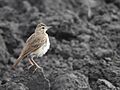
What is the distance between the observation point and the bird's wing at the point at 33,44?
12953mm

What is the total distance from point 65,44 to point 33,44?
4.28 meters

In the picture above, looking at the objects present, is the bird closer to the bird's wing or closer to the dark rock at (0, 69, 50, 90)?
the bird's wing

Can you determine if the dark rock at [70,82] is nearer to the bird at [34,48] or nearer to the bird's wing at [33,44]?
the bird at [34,48]

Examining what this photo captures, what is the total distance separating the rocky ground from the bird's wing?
509 mm

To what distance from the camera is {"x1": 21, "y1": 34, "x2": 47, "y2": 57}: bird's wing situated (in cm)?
1295

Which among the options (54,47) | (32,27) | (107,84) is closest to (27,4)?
(32,27)

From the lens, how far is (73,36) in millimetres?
17578

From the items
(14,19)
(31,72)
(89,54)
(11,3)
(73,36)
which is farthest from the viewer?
(11,3)

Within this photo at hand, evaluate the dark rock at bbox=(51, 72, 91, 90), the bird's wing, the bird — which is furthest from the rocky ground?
the bird's wing

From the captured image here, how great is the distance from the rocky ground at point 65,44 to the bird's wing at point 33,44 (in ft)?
1.67

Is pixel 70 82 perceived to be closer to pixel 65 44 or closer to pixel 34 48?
pixel 34 48

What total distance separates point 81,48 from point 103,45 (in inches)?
29.5

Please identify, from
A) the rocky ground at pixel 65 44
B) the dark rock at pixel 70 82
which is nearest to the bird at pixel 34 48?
the rocky ground at pixel 65 44

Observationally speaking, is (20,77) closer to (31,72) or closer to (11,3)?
(31,72)
